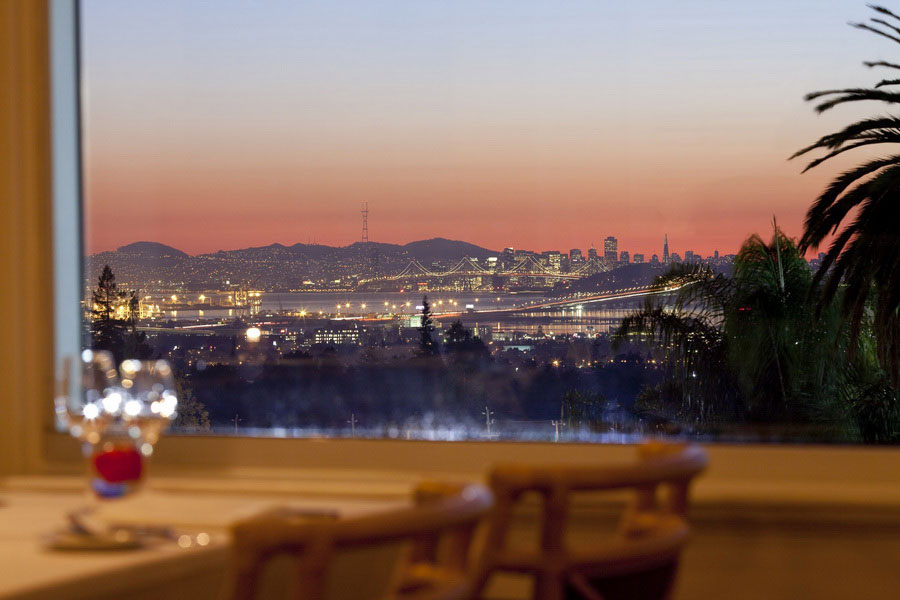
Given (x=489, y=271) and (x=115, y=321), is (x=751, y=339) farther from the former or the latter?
(x=115, y=321)

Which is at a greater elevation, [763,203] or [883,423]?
[763,203]

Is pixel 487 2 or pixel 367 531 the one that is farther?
pixel 487 2

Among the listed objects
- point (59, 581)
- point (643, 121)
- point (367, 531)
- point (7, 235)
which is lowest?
point (59, 581)

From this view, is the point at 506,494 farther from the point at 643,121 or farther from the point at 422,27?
the point at 422,27

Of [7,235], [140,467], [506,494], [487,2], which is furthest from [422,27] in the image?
[506,494]

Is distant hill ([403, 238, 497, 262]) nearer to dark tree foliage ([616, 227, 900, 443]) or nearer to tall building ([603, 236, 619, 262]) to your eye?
tall building ([603, 236, 619, 262])

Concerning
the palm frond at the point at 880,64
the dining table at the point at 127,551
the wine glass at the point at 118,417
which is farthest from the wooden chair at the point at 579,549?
the palm frond at the point at 880,64
